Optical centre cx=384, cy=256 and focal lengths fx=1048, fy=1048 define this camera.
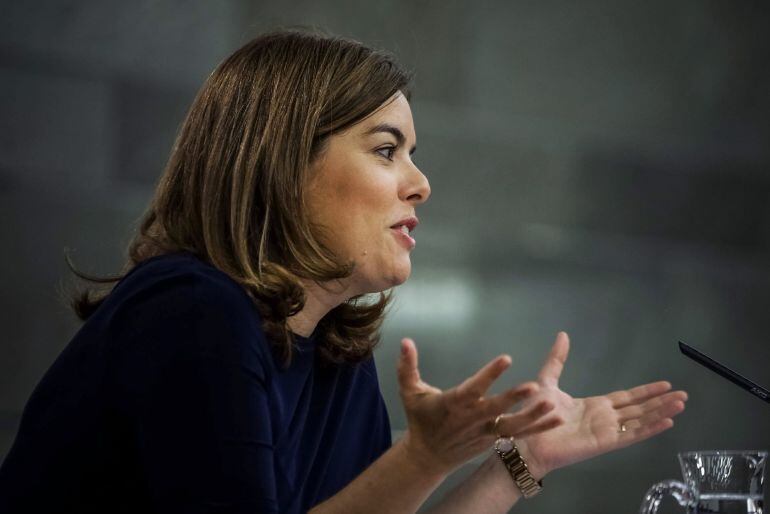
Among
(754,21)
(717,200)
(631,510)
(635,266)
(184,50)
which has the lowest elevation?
(631,510)

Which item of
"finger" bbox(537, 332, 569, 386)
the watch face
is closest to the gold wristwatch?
the watch face

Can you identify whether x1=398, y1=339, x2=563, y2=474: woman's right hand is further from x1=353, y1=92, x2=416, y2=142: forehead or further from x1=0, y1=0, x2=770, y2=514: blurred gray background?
x1=0, y1=0, x2=770, y2=514: blurred gray background

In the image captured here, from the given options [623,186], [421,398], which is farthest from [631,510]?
[421,398]

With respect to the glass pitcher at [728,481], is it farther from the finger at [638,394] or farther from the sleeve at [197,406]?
the sleeve at [197,406]

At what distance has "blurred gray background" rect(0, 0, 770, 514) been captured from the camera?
81.0 inches

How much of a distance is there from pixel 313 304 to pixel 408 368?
46 centimetres

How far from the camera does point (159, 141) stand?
84.1 inches

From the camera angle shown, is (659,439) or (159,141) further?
(659,439)

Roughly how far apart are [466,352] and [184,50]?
0.96m

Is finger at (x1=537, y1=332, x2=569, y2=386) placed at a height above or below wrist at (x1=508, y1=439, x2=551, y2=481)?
above

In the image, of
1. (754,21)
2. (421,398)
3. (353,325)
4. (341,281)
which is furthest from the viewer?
(754,21)

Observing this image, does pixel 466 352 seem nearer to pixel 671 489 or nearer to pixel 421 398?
pixel 671 489

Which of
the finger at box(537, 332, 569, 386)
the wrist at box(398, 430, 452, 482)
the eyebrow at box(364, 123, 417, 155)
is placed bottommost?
the wrist at box(398, 430, 452, 482)

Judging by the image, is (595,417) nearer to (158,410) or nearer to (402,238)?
(402,238)
